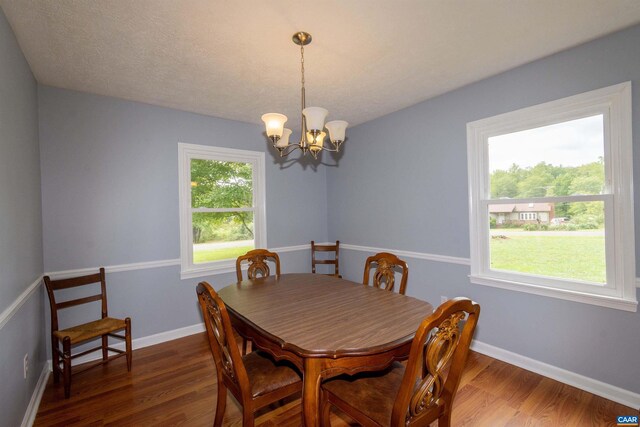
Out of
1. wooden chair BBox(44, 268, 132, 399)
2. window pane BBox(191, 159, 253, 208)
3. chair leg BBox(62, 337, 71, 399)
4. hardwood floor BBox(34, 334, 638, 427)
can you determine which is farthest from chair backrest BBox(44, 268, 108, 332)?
window pane BBox(191, 159, 253, 208)

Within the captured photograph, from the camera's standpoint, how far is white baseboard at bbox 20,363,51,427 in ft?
6.24

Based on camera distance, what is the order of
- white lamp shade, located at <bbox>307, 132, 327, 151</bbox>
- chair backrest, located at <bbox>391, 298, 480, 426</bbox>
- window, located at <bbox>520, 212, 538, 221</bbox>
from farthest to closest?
window, located at <bbox>520, 212, 538, 221</bbox> → white lamp shade, located at <bbox>307, 132, 327, 151</bbox> → chair backrest, located at <bbox>391, 298, 480, 426</bbox>

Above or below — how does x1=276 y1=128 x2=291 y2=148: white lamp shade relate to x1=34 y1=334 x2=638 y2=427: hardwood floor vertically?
above

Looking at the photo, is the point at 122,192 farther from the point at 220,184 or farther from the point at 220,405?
the point at 220,405

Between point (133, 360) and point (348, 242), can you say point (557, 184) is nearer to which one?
point (348, 242)

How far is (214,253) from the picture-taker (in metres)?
3.60

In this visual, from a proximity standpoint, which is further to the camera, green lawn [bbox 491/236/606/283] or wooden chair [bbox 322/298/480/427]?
green lawn [bbox 491/236/606/283]

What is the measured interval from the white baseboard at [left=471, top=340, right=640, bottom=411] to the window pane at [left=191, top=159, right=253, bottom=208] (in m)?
3.13

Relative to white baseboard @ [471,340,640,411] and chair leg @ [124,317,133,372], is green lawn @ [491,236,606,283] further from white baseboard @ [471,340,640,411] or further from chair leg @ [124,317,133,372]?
chair leg @ [124,317,133,372]

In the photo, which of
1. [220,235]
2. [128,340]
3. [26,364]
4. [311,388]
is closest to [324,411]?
[311,388]

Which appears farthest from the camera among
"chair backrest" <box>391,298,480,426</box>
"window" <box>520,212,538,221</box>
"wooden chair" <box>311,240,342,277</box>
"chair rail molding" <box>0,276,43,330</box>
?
"wooden chair" <box>311,240,342,277</box>

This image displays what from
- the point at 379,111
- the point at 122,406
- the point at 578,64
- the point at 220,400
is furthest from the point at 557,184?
the point at 122,406

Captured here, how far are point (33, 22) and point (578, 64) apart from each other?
376 centimetres

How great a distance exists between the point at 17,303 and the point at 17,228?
47 centimetres
